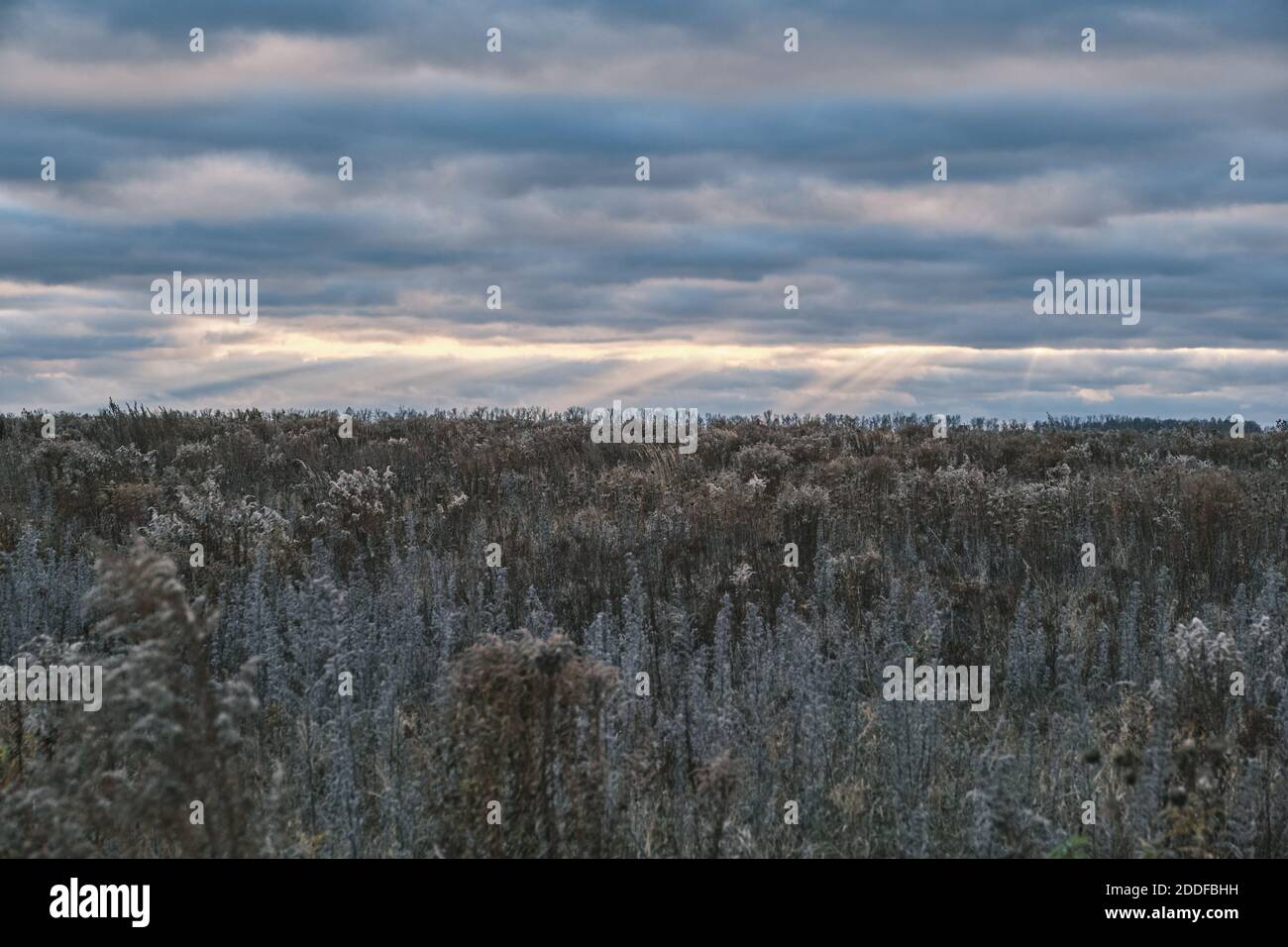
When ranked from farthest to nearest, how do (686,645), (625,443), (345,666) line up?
(625,443) < (686,645) < (345,666)

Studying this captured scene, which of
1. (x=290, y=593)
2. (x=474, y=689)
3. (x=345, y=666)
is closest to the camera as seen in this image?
(x=474, y=689)

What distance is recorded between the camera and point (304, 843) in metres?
4.39

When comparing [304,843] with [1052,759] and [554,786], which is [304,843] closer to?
[554,786]

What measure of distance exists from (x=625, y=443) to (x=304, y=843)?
15.4 m

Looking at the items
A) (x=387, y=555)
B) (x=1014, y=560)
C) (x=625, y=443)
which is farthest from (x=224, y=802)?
(x=625, y=443)
